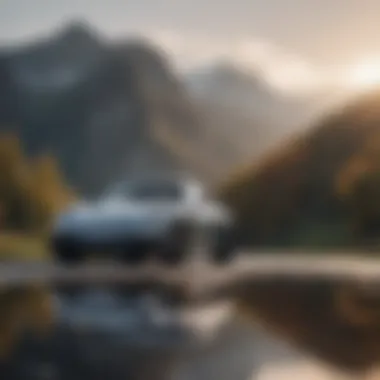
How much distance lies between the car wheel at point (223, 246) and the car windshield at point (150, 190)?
0.37 feet

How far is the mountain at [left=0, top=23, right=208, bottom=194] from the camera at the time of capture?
1.62 meters

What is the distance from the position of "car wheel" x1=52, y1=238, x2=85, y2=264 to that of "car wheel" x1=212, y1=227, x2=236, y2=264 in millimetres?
269

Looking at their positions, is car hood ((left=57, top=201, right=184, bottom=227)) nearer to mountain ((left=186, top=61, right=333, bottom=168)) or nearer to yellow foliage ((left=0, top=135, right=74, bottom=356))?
yellow foliage ((left=0, top=135, right=74, bottom=356))

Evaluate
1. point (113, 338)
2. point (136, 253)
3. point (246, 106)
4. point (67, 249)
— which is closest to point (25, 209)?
point (67, 249)

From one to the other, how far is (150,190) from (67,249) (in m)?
0.21

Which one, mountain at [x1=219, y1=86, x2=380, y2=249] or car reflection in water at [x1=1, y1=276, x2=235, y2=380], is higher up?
mountain at [x1=219, y1=86, x2=380, y2=249]

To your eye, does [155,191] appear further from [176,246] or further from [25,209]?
[25,209]

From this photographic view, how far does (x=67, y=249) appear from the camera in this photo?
158cm

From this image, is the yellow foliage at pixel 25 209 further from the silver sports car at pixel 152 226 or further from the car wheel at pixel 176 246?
the car wheel at pixel 176 246

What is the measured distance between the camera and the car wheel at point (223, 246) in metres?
1.57

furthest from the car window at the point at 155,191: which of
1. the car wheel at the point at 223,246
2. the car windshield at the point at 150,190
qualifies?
the car wheel at the point at 223,246

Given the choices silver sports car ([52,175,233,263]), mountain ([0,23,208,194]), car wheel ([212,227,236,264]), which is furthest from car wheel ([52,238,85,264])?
car wheel ([212,227,236,264])

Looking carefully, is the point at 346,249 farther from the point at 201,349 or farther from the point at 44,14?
the point at 44,14

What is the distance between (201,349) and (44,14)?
0.79m
